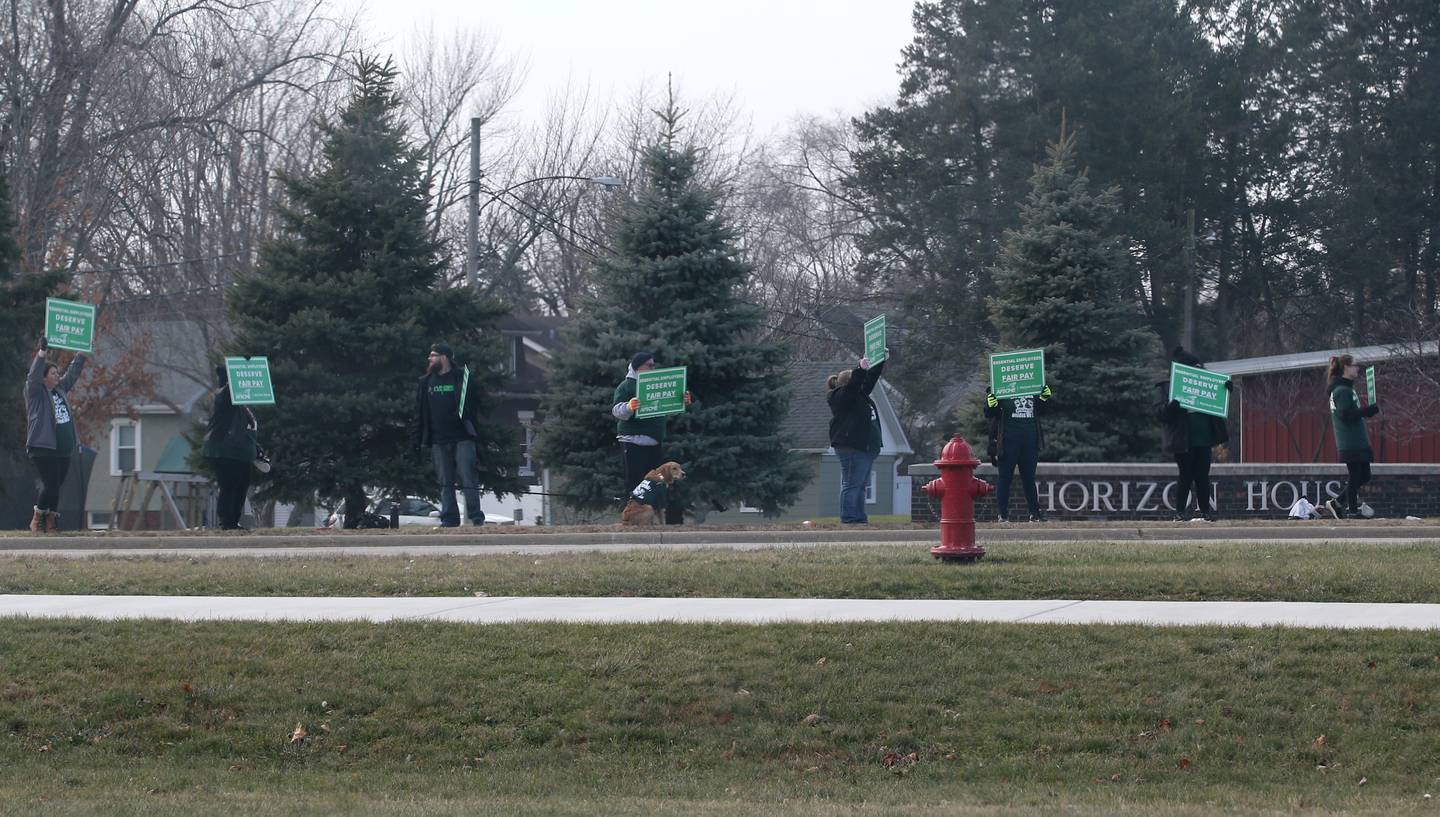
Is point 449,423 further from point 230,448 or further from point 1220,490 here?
point 1220,490

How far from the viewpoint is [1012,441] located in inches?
695

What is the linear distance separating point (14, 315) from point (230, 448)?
9011 millimetres

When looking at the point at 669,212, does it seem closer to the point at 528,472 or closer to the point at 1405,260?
Answer: the point at 528,472

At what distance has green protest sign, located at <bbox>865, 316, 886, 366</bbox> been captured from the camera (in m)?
17.3

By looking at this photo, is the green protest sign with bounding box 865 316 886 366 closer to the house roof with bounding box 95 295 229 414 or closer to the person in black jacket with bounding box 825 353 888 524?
the person in black jacket with bounding box 825 353 888 524

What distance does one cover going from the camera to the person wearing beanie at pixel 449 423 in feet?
60.6

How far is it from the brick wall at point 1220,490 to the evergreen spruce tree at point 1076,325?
4252mm

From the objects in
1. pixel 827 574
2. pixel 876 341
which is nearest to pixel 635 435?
pixel 876 341

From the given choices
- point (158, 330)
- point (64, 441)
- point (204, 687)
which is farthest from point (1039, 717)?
point (158, 330)

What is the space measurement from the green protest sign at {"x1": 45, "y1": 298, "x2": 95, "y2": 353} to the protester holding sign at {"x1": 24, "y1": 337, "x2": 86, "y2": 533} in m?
0.26

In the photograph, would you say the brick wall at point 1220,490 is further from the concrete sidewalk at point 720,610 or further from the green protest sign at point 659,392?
the concrete sidewalk at point 720,610

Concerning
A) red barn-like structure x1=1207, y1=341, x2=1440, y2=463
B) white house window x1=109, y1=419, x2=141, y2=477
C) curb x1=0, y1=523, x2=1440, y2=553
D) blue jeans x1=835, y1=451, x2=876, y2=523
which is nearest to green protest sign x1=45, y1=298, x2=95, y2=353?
curb x1=0, y1=523, x2=1440, y2=553

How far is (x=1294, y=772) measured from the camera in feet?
25.0

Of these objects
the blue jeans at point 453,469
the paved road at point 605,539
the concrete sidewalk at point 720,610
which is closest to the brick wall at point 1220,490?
the paved road at point 605,539
